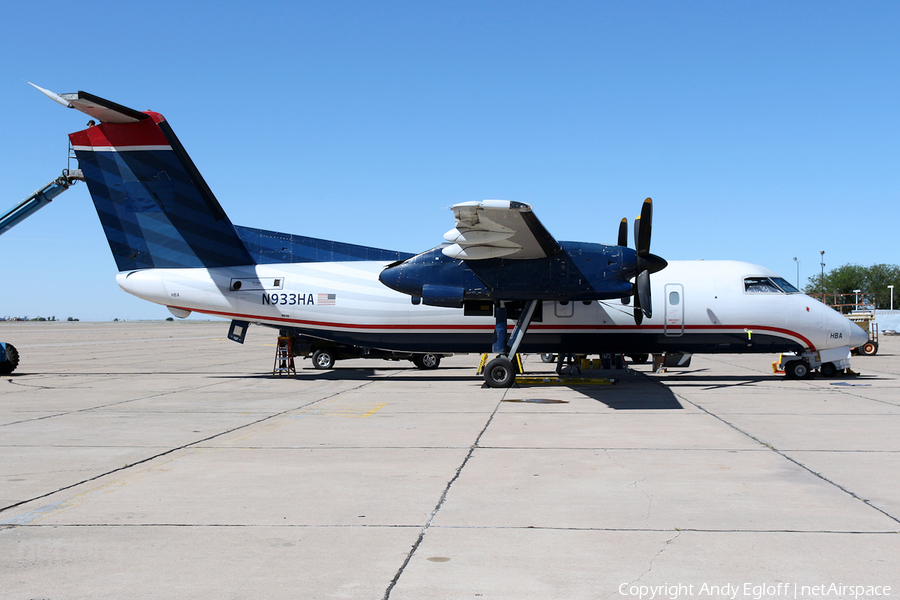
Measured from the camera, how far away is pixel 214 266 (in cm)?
2002

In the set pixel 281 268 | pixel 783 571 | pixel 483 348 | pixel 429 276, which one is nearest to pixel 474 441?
pixel 783 571

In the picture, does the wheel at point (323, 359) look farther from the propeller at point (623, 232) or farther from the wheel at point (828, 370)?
the wheel at point (828, 370)

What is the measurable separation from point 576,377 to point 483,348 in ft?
9.83

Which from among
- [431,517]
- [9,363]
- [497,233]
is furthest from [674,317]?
[9,363]

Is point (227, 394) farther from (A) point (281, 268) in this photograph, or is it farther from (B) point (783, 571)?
(B) point (783, 571)

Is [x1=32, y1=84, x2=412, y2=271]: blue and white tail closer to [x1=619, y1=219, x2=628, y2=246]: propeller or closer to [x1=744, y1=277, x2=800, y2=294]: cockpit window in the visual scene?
[x1=619, y1=219, x2=628, y2=246]: propeller

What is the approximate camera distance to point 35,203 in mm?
23156

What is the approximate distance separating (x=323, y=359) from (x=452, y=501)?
19047 millimetres

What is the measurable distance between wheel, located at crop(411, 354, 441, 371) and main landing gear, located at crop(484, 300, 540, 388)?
7.53 meters

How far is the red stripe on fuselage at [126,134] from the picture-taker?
19562mm

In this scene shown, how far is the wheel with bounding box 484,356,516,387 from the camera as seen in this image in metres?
17.5

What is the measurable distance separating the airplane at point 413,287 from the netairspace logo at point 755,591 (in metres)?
12.9

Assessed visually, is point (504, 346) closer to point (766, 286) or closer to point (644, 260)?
point (644, 260)

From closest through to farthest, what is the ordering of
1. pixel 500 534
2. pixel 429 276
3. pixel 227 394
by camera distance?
pixel 500 534, pixel 227 394, pixel 429 276
